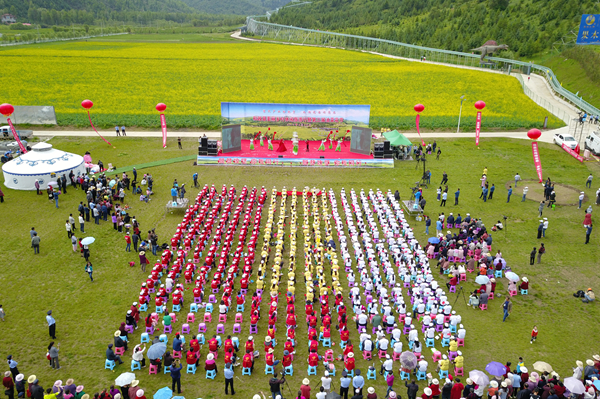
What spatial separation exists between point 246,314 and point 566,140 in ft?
Result: 135

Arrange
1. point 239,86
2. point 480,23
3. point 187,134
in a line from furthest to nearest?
point 480,23, point 239,86, point 187,134

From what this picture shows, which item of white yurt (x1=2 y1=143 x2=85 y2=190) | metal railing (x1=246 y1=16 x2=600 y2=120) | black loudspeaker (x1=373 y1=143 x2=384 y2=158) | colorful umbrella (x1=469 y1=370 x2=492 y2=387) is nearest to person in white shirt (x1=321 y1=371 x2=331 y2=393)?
colorful umbrella (x1=469 y1=370 x2=492 y2=387)

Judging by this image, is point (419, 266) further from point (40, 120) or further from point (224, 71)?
point (224, 71)

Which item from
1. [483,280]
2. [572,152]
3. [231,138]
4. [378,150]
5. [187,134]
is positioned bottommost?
[483,280]

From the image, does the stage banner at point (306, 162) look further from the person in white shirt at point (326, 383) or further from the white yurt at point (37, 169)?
the person in white shirt at point (326, 383)

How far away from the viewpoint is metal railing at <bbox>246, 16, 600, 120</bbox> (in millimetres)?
65562

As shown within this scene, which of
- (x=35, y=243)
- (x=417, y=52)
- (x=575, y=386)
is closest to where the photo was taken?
(x=575, y=386)

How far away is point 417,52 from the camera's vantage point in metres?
106

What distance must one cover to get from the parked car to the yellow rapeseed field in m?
6.88

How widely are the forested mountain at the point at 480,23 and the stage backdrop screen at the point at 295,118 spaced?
62.2 metres

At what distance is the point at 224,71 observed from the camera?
89.0 metres

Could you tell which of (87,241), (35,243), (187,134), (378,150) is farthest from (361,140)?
(35,243)

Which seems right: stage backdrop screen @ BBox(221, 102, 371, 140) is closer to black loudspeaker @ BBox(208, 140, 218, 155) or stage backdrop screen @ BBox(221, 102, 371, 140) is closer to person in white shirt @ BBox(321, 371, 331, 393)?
black loudspeaker @ BBox(208, 140, 218, 155)

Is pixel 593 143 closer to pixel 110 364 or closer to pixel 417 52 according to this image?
pixel 110 364
